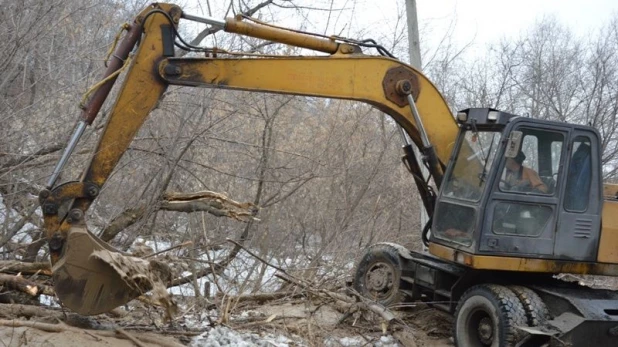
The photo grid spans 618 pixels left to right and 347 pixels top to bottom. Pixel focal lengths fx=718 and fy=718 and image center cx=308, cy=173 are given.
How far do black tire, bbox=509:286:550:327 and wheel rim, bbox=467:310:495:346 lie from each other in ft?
1.15

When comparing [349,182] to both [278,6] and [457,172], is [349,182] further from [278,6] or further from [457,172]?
[457,172]

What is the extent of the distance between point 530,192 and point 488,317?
1.29 metres

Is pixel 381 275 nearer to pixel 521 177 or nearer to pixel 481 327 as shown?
pixel 481 327

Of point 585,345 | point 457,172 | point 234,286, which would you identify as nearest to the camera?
point 585,345

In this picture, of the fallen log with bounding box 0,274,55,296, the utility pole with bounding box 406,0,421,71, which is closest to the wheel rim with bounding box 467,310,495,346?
the fallen log with bounding box 0,274,55,296

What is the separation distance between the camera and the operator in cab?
698cm

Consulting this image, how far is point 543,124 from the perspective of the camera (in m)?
7.06

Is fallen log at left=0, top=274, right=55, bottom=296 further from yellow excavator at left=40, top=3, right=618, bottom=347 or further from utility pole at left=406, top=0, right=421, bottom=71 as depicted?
utility pole at left=406, top=0, right=421, bottom=71

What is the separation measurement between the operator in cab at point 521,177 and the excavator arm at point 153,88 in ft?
2.84

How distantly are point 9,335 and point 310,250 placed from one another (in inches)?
277

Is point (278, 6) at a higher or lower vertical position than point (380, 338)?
higher

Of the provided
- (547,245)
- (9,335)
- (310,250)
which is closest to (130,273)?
(9,335)

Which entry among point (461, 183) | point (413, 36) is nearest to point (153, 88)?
point (461, 183)

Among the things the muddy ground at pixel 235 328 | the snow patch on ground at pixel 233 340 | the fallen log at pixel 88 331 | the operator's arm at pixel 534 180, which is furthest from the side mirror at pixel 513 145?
the fallen log at pixel 88 331
